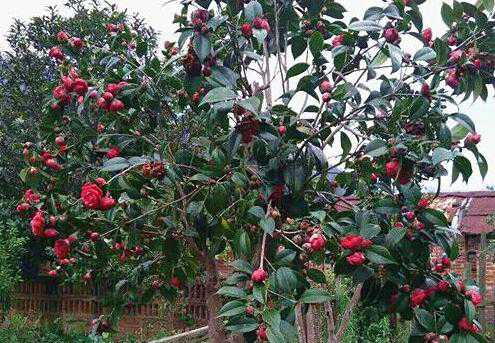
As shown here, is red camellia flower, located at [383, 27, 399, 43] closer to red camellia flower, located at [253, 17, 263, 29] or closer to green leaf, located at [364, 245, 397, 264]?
red camellia flower, located at [253, 17, 263, 29]

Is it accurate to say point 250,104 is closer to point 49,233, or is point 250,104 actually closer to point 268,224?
point 268,224

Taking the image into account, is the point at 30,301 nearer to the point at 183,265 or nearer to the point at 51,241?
the point at 183,265

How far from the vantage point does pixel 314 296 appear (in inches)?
45.6

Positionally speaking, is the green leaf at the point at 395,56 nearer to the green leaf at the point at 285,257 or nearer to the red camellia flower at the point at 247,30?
the red camellia flower at the point at 247,30

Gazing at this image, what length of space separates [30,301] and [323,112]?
5777mm

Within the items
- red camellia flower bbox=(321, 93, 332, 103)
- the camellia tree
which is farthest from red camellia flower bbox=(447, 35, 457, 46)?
A: red camellia flower bbox=(321, 93, 332, 103)

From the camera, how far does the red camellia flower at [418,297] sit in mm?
1296

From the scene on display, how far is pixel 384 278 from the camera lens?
1369mm

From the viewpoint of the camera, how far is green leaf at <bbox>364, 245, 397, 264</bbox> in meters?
1.19

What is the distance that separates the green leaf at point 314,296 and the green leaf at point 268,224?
14 cm

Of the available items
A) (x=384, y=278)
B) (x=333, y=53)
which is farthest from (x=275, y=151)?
(x=384, y=278)

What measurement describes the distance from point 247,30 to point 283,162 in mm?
318

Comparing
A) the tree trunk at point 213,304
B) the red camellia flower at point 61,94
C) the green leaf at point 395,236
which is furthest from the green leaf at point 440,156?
the red camellia flower at point 61,94

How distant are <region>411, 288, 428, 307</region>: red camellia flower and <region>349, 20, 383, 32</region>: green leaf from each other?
61 cm
